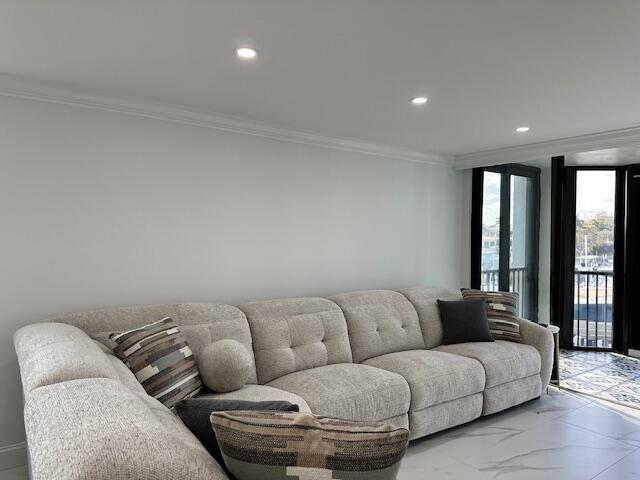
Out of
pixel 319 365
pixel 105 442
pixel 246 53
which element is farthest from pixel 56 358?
pixel 319 365

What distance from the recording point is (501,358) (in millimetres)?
3781

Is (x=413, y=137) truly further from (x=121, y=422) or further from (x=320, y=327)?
(x=121, y=422)

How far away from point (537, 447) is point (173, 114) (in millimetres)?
3406

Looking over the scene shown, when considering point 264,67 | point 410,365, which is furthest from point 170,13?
point 410,365

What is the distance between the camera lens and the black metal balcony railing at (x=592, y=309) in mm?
5770

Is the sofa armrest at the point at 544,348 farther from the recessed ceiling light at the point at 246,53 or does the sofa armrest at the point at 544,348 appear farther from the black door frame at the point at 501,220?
the recessed ceiling light at the point at 246,53

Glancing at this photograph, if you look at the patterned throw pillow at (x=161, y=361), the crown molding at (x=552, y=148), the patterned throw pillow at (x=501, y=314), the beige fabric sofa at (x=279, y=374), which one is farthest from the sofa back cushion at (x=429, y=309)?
the patterned throw pillow at (x=161, y=361)

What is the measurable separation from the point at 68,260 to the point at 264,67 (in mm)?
1729

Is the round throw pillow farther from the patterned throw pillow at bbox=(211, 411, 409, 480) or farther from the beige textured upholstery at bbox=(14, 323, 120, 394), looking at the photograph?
the patterned throw pillow at bbox=(211, 411, 409, 480)

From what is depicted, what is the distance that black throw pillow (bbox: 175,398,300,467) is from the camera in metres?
1.41

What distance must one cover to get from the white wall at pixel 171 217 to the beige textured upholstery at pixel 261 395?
1.02m

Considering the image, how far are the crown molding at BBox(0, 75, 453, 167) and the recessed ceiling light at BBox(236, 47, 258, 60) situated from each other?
3.67 ft

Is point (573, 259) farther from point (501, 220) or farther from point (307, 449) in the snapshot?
point (307, 449)

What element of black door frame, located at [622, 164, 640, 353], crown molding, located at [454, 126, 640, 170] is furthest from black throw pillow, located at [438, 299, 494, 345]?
black door frame, located at [622, 164, 640, 353]
